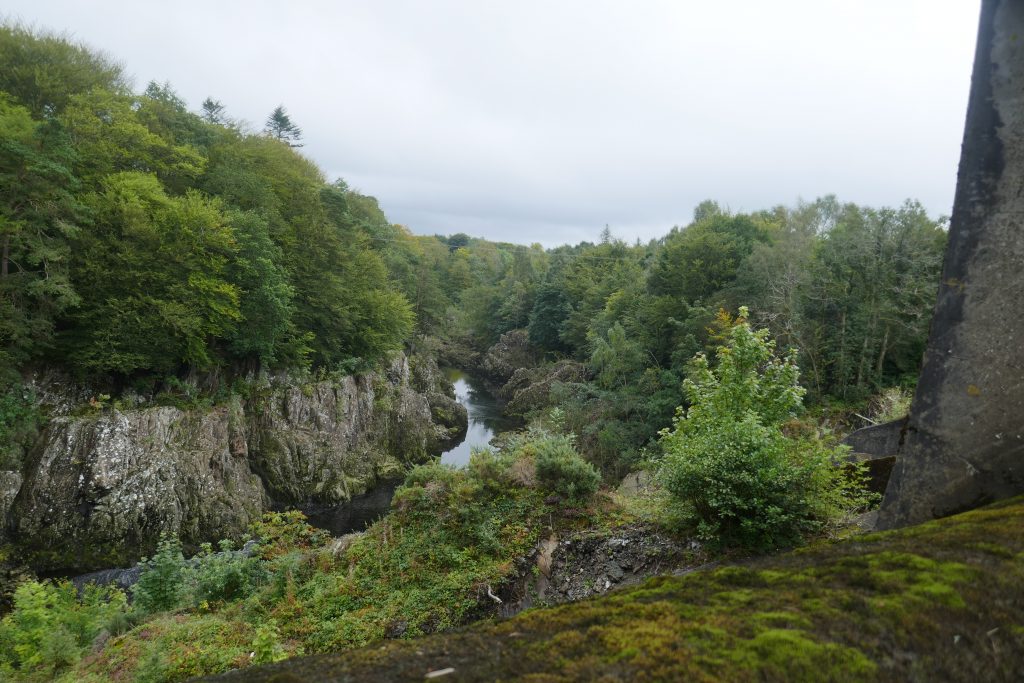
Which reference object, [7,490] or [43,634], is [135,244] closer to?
[7,490]

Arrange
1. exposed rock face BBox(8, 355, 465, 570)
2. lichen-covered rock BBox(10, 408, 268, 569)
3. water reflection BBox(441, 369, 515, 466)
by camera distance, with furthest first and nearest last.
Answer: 1. water reflection BBox(441, 369, 515, 466)
2. exposed rock face BBox(8, 355, 465, 570)
3. lichen-covered rock BBox(10, 408, 268, 569)

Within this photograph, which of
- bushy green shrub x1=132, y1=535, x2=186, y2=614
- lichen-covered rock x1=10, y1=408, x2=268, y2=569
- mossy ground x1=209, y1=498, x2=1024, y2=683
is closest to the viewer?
mossy ground x1=209, y1=498, x2=1024, y2=683

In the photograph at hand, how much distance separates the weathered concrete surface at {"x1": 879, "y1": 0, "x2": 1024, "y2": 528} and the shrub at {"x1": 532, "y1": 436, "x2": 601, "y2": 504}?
4995mm

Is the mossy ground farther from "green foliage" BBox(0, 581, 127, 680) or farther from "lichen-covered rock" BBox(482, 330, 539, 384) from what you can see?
"lichen-covered rock" BBox(482, 330, 539, 384)

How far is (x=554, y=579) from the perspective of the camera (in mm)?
7598

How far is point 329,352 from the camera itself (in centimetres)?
2573

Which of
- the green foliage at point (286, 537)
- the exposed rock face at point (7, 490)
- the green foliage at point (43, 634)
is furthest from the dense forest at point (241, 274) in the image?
the green foliage at point (286, 537)

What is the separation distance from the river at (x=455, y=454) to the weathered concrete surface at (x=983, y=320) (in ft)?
24.5

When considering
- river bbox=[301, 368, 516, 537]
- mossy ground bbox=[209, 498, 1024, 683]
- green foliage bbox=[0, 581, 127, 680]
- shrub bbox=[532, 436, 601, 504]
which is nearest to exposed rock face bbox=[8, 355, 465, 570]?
river bbox=[301, 368, 516, 537]

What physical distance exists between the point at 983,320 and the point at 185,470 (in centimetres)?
1968

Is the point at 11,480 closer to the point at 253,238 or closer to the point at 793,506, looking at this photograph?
the point at 253,238

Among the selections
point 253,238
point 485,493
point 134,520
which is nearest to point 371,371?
point 253,238

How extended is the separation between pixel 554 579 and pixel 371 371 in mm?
21695

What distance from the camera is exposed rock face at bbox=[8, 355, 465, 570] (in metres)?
14.2
